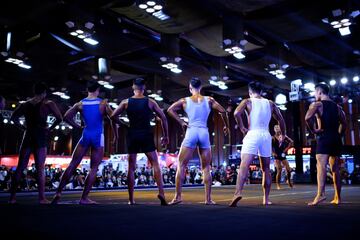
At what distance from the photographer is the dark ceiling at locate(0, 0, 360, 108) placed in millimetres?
10680

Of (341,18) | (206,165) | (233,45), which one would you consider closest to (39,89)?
(206,165)

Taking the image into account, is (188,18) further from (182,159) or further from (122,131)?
(122,131)

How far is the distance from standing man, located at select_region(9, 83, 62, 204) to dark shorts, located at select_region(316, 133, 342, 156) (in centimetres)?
382

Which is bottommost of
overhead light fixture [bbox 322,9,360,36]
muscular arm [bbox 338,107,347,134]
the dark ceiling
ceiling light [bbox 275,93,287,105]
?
muscular arm [bbox 338,107,347,134]

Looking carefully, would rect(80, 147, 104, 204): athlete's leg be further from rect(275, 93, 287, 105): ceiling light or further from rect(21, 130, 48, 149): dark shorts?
rect(275, 93, 287, 105): ceiling light

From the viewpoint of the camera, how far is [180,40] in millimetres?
14461

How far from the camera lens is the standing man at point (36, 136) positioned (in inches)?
193

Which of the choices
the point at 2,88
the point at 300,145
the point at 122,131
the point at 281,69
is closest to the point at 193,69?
the point at 281,69

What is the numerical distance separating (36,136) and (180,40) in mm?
10397

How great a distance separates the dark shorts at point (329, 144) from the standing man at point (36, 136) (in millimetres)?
3815

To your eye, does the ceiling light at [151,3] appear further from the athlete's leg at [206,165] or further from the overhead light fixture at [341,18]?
the athlete's leg at [206,165]

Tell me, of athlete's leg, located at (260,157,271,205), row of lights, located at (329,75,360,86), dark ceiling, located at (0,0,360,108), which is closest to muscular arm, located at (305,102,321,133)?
athlete's leg, located at (260,157,271,205)

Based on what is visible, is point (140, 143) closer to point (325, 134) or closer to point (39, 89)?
point (39, 89)

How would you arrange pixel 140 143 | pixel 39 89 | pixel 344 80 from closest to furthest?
pixel 140 143, pixel 39 89, pixel 344 80
